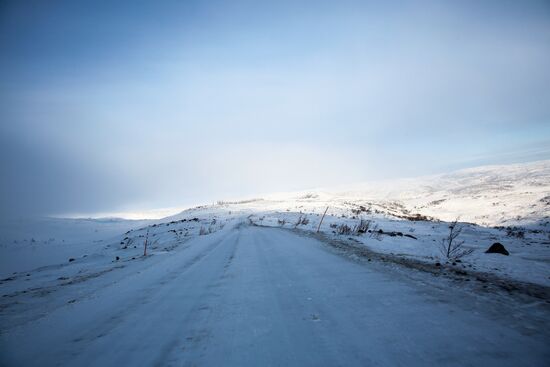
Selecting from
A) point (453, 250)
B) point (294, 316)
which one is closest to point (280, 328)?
point (294, 316)

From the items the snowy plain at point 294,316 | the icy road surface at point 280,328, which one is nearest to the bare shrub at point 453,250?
the snowy plain at point 294,316

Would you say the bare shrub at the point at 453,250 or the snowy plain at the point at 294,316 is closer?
the snowy plain at the point at 294,316

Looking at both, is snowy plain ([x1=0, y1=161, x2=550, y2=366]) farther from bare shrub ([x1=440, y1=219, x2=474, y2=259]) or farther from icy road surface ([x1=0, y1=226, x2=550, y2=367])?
bare shrub ([x1=440, y1=219, x2=474, y2=259])

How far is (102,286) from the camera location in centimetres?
487

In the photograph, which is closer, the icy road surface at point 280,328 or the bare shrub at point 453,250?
the icy road surface at point 280,328

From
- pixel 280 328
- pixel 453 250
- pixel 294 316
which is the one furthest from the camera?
pixel 453 250

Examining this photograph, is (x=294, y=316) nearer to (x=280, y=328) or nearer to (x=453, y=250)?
(x=280, y=328)

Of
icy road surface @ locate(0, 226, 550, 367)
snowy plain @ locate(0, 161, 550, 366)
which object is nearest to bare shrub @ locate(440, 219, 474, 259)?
snowy plain @ locate(0, 161, 550, 366)

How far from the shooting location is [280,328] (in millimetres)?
2502

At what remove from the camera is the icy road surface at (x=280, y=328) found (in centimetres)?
202

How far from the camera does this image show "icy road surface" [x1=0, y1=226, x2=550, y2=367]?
6.61ft

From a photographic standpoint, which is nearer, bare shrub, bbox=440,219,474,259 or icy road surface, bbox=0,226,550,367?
icy road surface, bbox=0,226,550,367

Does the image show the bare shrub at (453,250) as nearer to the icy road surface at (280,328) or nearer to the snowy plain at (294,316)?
the snowy plain at (294,316)

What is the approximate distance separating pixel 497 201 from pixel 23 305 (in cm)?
3433
